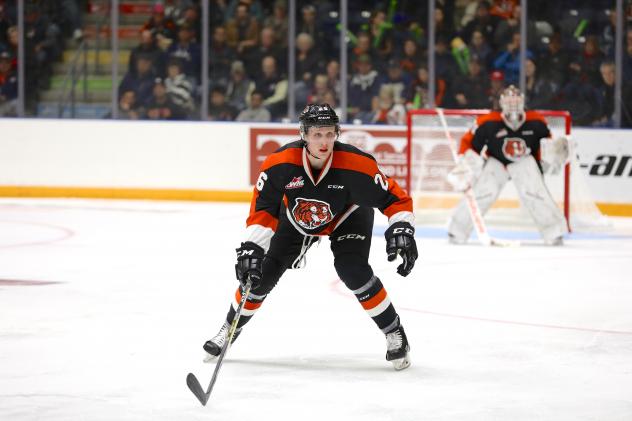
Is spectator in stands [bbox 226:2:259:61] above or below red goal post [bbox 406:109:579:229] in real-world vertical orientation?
above

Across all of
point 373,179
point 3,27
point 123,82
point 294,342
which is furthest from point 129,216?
point 373,179

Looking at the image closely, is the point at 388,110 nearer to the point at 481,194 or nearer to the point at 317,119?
the point at 481,194

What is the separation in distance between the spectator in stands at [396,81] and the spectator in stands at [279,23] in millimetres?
1058

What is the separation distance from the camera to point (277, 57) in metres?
11.4

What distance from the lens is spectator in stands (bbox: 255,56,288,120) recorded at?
445 inches

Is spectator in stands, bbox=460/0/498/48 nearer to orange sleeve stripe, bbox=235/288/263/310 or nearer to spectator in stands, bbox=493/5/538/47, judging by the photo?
spectator in stands, bbox=493/5/538/47

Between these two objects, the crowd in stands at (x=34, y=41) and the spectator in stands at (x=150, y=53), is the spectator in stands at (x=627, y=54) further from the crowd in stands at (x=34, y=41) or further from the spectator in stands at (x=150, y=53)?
the crowd in stands at (x=34, y=41)

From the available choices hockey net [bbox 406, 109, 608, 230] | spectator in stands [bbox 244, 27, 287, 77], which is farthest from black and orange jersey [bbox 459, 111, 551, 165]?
spectator in stands [bbox 244, 27, 287, 77]

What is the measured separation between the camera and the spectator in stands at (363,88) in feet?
36.2

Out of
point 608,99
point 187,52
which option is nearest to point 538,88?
point 608,99

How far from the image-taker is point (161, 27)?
11.7m

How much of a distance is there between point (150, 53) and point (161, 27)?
29cm

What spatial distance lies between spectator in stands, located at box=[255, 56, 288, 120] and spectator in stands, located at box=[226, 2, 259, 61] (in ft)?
0.72

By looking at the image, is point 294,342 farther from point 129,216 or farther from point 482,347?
point 129,216
